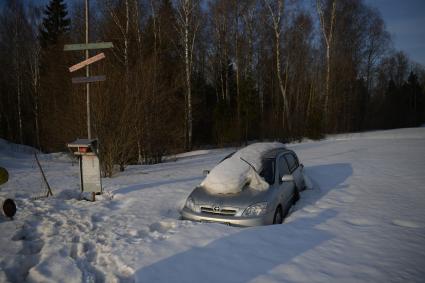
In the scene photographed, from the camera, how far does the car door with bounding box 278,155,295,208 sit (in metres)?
6.14

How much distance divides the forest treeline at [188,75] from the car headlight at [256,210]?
270 inches

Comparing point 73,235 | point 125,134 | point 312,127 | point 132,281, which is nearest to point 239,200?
point 132,281

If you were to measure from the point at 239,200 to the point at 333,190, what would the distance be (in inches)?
140

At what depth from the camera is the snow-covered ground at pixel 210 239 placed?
3869 mm

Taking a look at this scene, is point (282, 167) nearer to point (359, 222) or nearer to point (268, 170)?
point (268, 170)

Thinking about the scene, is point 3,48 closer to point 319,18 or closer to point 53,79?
point 53,79

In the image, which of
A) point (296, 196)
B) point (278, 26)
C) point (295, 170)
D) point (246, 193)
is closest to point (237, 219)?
point (246, 193)

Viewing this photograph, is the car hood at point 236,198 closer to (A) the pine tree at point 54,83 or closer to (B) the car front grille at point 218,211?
(B) the car front grille at point 218,211

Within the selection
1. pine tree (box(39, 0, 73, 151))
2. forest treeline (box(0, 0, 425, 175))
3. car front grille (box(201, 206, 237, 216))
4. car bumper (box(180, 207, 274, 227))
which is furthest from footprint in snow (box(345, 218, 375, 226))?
pine tree (box(39, 0, 73, 151))

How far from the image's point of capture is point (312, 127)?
21.2m

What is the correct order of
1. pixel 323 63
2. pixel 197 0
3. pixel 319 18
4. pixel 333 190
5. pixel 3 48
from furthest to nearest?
1. pixel 323 63
2. pixel 3 48
3. pixel 319 18
4. pixel 197 0
5. pixel 333 190

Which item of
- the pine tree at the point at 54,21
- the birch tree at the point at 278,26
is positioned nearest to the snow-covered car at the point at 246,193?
the birch tree at the point at 278,26

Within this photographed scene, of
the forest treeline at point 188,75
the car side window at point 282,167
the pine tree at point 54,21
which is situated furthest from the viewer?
the pine tree at point 54,21

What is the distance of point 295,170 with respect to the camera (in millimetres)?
7566
